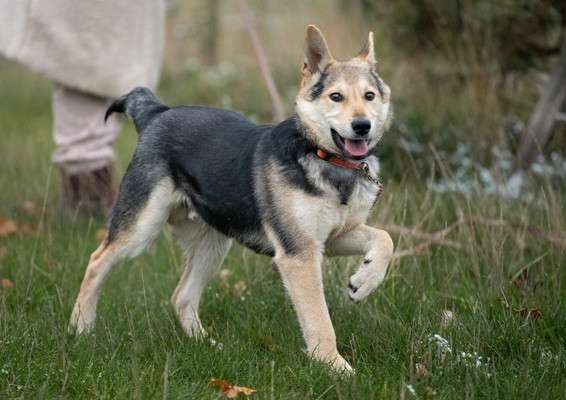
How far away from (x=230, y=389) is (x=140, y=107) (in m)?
1.76

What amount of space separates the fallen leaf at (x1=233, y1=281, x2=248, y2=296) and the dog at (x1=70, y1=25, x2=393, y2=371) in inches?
9.0

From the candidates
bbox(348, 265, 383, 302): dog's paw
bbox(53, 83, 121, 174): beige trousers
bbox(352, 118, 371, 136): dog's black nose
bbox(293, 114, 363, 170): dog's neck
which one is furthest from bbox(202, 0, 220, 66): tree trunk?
bbox(348, 265, 383, 302): dog's paw

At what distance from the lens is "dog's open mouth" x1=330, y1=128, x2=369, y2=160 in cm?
381

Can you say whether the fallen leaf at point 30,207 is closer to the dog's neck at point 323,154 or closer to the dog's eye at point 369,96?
the dog's neck at point 323,154

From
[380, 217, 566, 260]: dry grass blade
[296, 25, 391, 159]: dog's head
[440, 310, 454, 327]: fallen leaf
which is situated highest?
[296, 25, 391, 159]: dog's head

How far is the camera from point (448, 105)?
26.2 feet

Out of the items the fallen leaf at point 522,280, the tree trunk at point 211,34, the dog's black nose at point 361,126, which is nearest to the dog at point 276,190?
the dog's black nose at point 361,126

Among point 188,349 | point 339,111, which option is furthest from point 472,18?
point 188,349

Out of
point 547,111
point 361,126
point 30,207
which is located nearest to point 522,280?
point 361,126

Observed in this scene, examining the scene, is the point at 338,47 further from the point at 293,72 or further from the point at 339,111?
the point at 339,111

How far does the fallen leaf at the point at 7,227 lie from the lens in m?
5.81

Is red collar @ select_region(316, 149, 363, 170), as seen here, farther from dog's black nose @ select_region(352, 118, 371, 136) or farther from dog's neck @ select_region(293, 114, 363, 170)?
dog's black nose @ select_region(352, 118, 371, 136)

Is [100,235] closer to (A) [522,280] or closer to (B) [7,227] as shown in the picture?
(B) [7,227]

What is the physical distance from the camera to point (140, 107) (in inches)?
183
